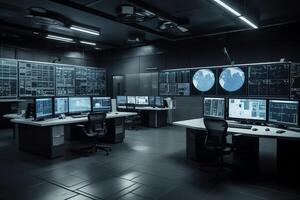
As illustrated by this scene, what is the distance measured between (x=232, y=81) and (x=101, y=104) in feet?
11.8

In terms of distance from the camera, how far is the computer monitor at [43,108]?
3938 mm

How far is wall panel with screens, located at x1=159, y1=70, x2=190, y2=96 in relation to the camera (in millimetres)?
7125

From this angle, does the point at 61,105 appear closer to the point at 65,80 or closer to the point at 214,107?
the point at 214,107

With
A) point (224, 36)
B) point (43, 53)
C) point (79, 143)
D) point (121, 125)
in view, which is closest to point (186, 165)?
point (121, 125)

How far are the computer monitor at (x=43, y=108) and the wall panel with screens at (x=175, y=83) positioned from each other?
4111 millimetres

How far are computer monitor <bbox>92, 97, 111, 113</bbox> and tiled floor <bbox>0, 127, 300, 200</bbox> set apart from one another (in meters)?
1.25

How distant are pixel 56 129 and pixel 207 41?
5207 mm

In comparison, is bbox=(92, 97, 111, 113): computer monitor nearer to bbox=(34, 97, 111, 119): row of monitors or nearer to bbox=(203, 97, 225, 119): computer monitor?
bbox=(34, 97, 111, 119): row of monitors

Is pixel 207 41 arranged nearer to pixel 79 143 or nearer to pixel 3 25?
pixel 79 143

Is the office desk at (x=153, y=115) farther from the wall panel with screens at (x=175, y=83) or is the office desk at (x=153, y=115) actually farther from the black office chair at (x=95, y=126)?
the black office chair at (x=95, y=126)

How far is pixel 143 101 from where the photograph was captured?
787 cm

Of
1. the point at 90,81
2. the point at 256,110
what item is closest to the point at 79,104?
the point at 256,110

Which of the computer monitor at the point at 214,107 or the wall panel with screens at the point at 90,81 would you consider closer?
the computer monitor at the point at 214,107

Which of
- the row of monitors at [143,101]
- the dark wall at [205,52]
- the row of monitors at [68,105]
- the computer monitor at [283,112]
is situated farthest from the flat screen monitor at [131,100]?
the computer monitor at [283,112]
